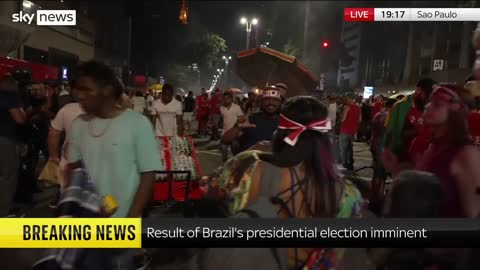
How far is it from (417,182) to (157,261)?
3.16 meters

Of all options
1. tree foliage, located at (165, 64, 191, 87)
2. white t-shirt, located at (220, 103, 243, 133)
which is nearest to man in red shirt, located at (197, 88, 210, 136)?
white t-shirt, located at (220, 103, 243, 133)

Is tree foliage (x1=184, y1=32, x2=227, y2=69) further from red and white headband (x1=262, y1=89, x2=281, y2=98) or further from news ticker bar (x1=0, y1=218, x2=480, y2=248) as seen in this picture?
news ticker bar (x1=0, y1=218, x2=480, y2=248)

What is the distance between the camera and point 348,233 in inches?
79.5

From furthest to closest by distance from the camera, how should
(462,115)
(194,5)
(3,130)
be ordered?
(194,5), (3,130), (462,115)

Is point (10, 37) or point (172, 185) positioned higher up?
point (10, 37)

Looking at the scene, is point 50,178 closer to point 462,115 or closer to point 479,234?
point 462,115

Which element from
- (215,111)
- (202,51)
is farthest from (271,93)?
(202,51)

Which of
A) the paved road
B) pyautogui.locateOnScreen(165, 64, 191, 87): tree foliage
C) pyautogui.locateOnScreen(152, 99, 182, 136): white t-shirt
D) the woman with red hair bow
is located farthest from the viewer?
pyautogui.locateOnScreen(165, 64, 191, 87): tree foliage

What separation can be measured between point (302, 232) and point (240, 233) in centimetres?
23

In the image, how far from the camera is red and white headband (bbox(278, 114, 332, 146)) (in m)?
2.42

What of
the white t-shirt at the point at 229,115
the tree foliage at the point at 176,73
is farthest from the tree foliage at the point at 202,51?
the white t-shirt at the point at 229,115

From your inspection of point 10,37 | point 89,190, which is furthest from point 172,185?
point 10,37

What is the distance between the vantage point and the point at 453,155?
289 cm

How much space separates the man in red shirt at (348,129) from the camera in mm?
11844
